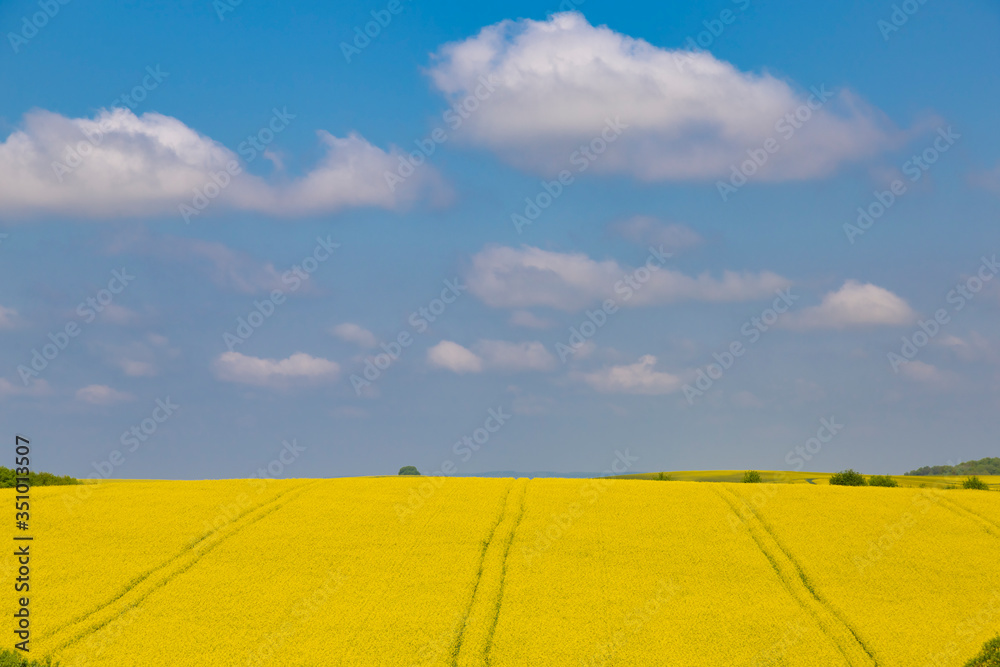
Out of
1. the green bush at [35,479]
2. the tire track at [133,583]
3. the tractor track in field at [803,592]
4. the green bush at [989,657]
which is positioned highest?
the green bush at [35,479]

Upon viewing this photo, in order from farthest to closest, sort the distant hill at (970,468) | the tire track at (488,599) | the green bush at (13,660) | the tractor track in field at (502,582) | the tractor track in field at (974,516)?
the distant hill at (970,468), the tractor track in field at (974,516), the tractor track in field at (502,582), the tire track at (488,599), the green bush at (13,660)

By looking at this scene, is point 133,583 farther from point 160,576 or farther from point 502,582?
point 502,582

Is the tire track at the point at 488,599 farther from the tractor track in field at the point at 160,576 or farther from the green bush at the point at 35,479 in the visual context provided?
the green bush at the point at 35,479

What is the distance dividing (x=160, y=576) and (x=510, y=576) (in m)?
14.1

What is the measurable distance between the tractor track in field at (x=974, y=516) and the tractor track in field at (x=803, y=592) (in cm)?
1085

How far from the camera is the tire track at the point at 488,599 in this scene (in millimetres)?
25875

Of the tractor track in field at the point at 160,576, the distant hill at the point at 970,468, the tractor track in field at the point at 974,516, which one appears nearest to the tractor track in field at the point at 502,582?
the tractor track in field at the point at 160,576

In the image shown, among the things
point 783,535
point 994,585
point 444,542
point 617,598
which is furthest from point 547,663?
point 994,585

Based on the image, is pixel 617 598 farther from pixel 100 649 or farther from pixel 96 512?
pixel 96 512

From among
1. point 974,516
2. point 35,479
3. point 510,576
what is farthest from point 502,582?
point 35,479

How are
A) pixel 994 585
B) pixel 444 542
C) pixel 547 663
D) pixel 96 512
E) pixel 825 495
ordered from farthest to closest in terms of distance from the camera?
1. pixel 825 495
2. pixel 96 512
3. pixel 444 542
4. pixel 994 585
5. pixel 547 663

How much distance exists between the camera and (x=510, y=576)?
3092cm

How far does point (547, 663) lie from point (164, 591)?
15.4 meters

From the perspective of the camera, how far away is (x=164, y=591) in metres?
30.1
